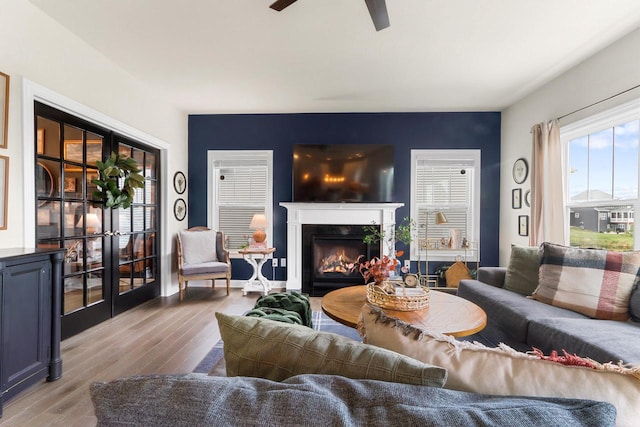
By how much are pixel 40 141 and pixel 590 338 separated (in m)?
4.05

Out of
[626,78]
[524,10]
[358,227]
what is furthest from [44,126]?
[626,78]

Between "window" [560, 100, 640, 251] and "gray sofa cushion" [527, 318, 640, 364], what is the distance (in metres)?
1.30

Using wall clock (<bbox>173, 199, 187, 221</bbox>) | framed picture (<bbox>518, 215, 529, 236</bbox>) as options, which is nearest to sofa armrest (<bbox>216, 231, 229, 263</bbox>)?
wall clock (<bbox>173, 199, 187, 221</bbox>)

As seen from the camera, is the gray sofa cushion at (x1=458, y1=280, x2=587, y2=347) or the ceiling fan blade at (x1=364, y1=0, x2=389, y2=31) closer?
the ceiling fan blade at (x1=364, y1=0, x2=389, y2=31)

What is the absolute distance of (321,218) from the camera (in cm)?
466

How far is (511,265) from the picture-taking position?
2.92m

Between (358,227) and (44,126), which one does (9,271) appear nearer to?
(44,126)

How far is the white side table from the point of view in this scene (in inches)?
172

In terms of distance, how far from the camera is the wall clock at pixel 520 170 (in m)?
4.09

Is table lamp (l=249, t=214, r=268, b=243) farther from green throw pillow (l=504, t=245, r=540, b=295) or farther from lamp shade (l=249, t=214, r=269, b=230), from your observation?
green throw pillow (l=504, t=245, r=540, b=295)

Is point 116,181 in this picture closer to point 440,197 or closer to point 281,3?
point 281,3

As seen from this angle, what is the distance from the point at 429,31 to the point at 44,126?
11.0ft

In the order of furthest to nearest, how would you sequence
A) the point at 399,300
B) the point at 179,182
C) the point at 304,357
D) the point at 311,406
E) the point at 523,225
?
the point at 179,182 < the point at 523,225 < the point at 399,300 < the point at 304,357 < the point at 311,406

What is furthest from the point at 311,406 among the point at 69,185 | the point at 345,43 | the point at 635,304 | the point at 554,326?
the point at 69,185
